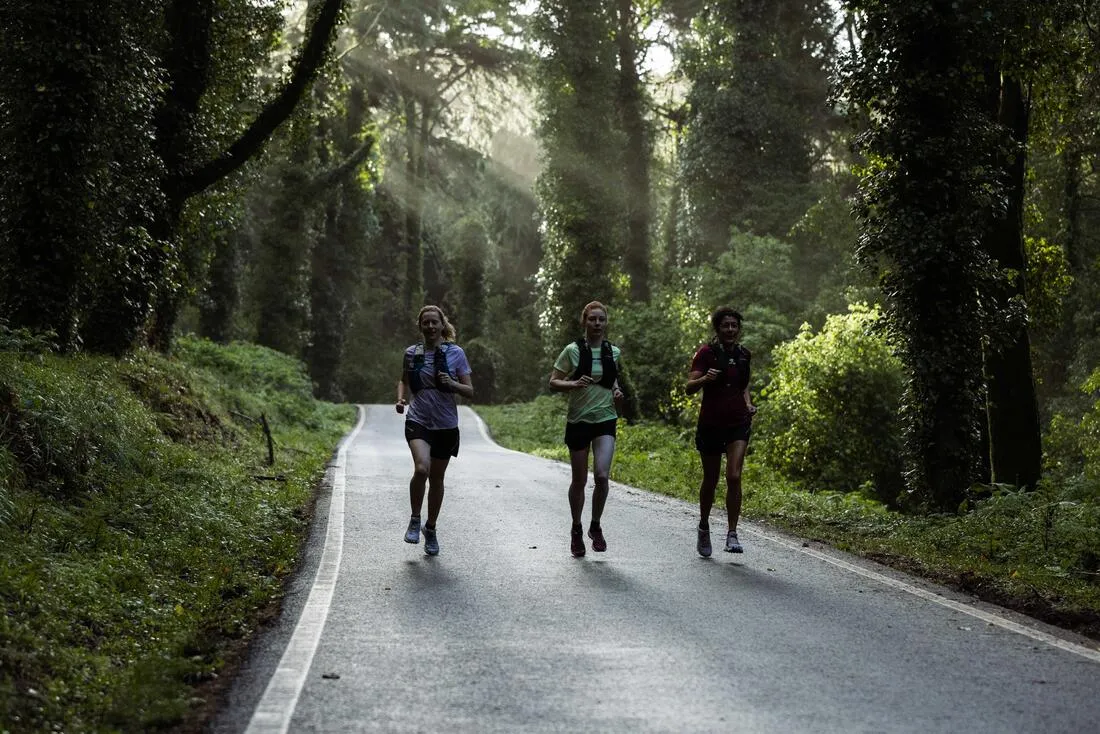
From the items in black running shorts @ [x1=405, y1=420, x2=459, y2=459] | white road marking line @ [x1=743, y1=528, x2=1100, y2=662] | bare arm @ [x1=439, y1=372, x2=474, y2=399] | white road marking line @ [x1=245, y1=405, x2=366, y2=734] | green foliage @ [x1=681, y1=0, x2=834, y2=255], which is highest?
green foliage @ [x1=681, y1=0, x2=834, y2=255]

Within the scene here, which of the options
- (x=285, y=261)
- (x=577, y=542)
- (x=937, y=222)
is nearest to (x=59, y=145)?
(x=577, y=542)

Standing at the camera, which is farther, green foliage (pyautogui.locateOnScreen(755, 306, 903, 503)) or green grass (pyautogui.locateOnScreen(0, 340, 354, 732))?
green foliage (pyautogui.locateOnScreen(755, 306, 903, 503))

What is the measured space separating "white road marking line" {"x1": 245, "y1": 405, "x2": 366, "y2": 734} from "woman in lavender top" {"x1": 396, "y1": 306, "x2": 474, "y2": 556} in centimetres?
96

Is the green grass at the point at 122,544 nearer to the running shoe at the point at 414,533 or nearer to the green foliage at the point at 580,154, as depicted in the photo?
the running shoe at the point at 414,533

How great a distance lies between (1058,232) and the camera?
92.1ft

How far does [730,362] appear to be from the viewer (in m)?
9.67

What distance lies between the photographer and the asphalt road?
16.3 ft

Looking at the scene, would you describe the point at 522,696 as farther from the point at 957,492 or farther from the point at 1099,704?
the point at 957,492

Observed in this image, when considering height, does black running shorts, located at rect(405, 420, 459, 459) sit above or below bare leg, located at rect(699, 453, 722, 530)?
above

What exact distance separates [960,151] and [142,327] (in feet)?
43.2

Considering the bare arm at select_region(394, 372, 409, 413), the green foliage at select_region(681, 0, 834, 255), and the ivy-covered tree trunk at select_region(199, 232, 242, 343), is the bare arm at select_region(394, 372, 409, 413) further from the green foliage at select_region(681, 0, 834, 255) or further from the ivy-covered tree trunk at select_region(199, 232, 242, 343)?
the ivy-covered tree trunk at select_region(199, 232, 242, 343)

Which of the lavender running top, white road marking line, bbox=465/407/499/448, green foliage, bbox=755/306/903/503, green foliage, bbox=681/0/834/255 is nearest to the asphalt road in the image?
the lavender running top

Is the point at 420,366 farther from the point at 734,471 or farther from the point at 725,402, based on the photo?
the point at 734,471

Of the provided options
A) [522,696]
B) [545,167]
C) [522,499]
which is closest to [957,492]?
[522,499]
